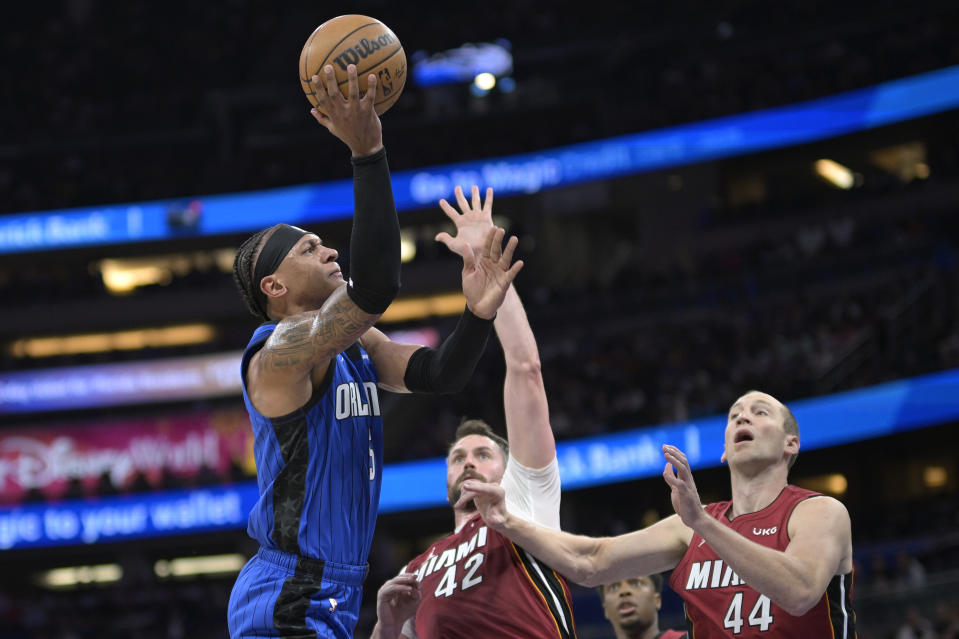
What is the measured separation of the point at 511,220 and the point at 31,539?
47.2 feet

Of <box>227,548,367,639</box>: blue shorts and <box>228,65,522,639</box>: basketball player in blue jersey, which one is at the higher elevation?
<box>228,65,522,639</box>: basketball player in blue jersey

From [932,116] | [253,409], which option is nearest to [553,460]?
[253,409]

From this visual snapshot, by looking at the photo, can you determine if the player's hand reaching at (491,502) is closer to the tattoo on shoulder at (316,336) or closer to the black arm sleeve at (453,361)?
the black arm sleeve at (453,361)

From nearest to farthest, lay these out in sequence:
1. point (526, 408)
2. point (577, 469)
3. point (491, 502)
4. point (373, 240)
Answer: point (373, 240) < point (491, 502) < point (526, 408) < point (577, 469)

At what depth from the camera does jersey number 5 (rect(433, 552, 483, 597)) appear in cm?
444

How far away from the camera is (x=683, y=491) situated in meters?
3.67

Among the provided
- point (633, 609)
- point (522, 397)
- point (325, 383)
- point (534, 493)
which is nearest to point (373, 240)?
point (325, 383)

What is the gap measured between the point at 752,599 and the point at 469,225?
1.91 m

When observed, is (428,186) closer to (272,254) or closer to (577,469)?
(577,469)

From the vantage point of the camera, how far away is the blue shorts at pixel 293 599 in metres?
3.32

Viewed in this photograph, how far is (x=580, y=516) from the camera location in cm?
2302

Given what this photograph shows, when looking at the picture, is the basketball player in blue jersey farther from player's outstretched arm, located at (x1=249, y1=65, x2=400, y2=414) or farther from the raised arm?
the raised arm

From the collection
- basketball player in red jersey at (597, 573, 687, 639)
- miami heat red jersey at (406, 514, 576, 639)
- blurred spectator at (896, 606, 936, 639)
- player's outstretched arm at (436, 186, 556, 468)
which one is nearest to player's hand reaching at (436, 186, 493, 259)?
player's outstretched arm at (436, 186, 556, 468)

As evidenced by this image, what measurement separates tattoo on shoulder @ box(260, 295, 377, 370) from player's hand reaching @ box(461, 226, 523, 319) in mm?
471
